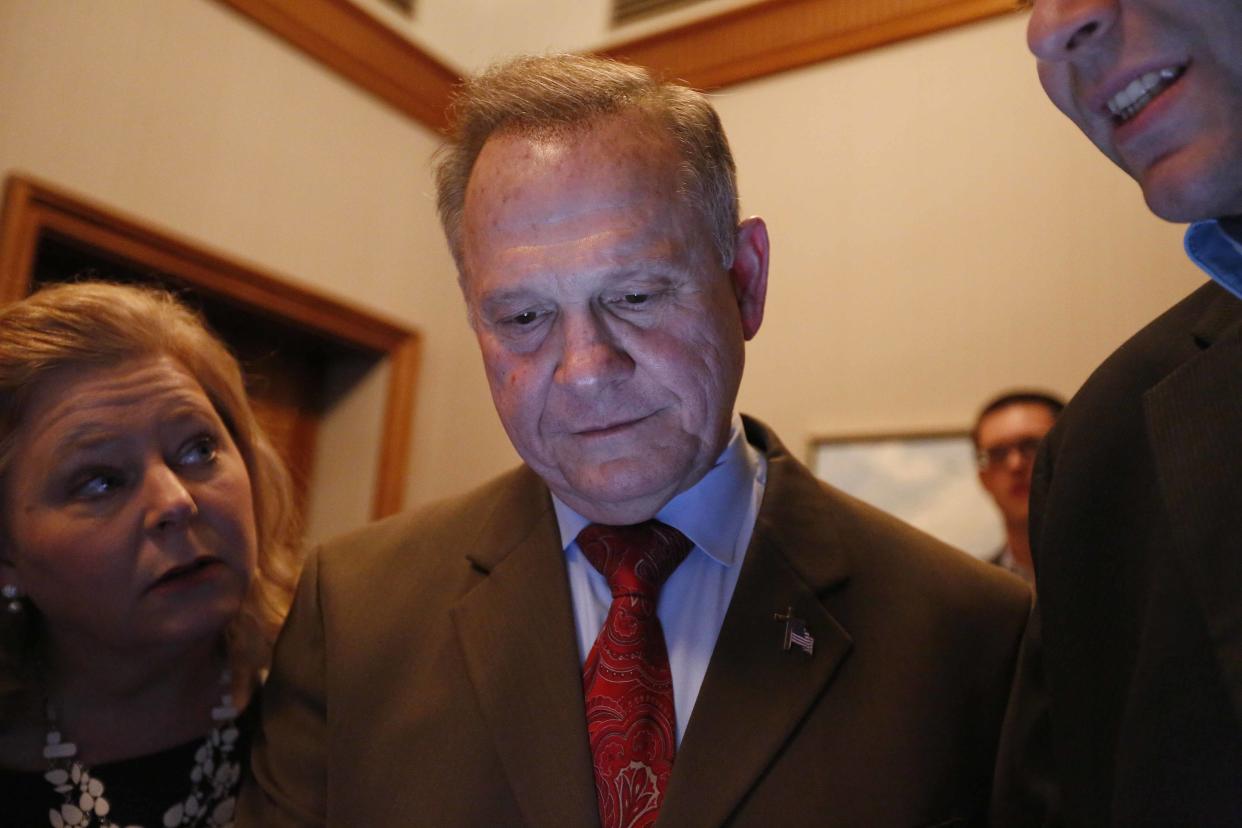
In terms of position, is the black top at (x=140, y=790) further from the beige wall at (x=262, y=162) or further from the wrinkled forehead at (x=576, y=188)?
the beige wall at (x=262, y=162)

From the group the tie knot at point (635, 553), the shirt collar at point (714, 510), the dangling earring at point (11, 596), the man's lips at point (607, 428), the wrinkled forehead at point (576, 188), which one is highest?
the wrinkled forehead at point (576, 188)

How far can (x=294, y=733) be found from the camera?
137 centimetres

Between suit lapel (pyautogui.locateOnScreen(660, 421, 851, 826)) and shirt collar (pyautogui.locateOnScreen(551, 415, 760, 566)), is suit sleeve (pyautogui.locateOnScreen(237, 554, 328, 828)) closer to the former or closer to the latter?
shirt collar (pyautogui.locateOnScreen(551, 415, 760, 566))

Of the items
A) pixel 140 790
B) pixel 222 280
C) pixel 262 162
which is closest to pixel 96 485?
pixel 140 790

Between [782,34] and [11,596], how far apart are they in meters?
3.30

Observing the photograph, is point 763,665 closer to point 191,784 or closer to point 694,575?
point 694,575

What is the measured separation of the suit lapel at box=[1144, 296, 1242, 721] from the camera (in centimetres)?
87

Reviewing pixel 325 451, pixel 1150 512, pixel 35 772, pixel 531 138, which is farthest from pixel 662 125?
pixel 325 451

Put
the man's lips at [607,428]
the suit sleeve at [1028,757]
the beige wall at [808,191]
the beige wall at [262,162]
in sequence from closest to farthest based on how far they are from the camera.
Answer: the suit sleeve at [1028,757] < the man's lips at [607,428] < the beige wall at [262,162] < the beige wall at [808,191]

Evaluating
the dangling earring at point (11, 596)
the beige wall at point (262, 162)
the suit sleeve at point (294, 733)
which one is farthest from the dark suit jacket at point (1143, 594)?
the beige wall at point (262, 162)

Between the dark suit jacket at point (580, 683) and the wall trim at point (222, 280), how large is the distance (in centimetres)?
190

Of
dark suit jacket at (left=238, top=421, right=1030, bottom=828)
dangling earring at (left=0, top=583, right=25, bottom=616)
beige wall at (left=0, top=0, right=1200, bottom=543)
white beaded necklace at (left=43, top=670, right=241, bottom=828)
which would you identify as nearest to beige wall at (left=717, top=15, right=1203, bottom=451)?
beige wall at (left=0, top=0, right=1200, bottom=543)

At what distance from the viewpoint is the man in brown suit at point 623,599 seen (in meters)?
1.17

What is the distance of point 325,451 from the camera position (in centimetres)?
415
